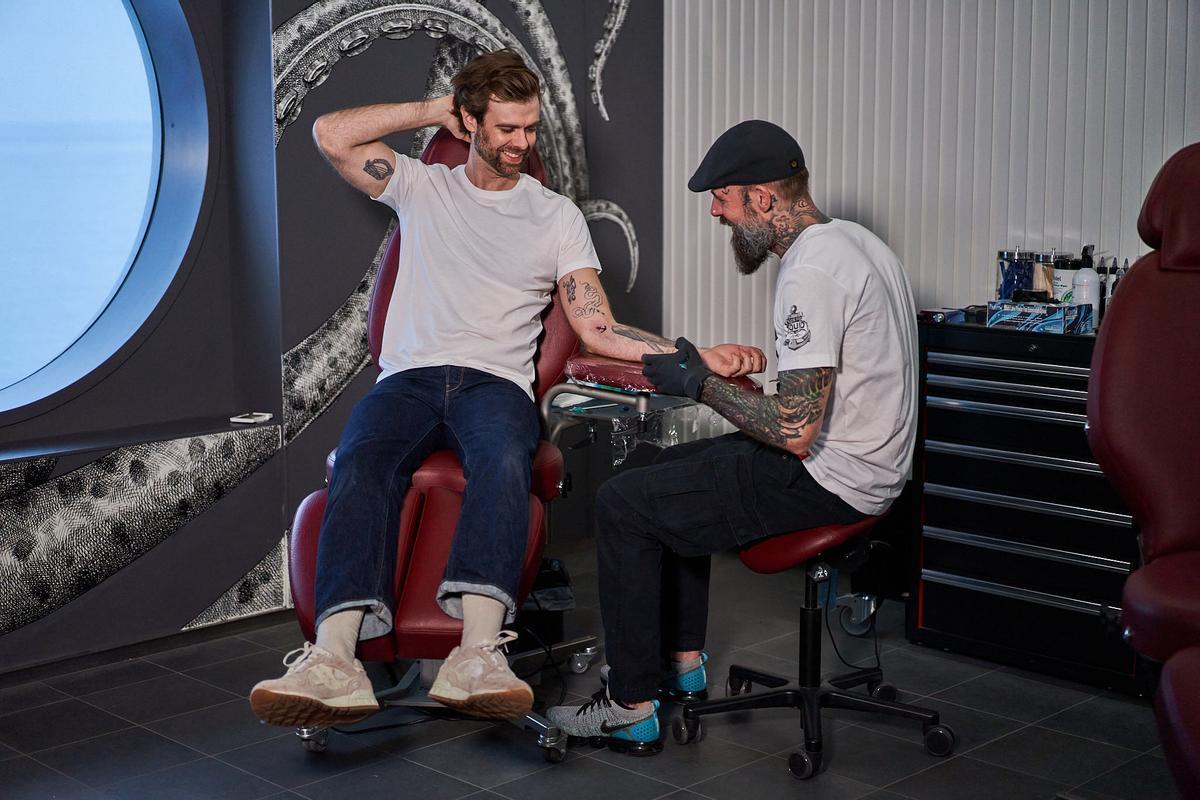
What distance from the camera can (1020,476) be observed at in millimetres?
3248

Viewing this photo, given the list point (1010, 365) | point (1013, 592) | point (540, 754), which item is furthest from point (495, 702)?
point (1010, 365)

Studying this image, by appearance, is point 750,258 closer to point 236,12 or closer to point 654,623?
point 654,623

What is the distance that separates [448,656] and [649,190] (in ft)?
8.12

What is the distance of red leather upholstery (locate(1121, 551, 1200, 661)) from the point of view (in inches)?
73.2

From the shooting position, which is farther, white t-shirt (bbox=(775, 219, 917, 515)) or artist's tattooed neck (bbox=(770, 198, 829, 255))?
artist's tattooed neck (bbox=(770, 198, 829, 255))

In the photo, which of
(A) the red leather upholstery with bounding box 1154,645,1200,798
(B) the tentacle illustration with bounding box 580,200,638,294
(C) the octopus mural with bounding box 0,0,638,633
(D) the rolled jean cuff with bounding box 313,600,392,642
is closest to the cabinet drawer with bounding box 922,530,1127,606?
(A) the red leather upholstery with bounding box 1154,645,1200,798

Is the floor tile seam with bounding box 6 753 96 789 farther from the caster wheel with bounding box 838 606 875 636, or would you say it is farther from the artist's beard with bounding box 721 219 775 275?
the caster wheel with bounding box 838 606 875 636

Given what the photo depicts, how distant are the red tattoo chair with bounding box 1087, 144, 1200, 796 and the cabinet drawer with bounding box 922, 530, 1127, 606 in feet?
3.34

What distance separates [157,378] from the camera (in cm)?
368

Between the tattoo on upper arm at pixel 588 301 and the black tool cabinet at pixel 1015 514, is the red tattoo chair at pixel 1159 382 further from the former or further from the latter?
the tattoo on upper arm at pixel 588 301

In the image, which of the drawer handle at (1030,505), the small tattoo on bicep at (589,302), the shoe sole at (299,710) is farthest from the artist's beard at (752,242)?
the shoe sole at (299,710)

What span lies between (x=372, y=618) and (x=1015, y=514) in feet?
5.47

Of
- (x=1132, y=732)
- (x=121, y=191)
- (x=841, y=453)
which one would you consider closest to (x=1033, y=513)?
(x=1132, y=732)

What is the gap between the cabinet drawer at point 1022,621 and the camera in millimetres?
3135
